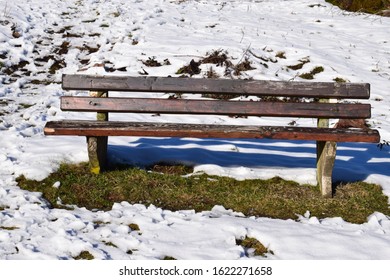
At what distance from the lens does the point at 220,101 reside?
201 inches

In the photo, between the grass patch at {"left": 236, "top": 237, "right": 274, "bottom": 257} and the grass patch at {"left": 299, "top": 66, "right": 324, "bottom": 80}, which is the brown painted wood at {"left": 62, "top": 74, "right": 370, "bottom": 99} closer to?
the grass patch at {"left": 236, "top": 237, "right": 274, "bottom": 257}

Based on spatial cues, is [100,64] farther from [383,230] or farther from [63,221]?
[383,230]

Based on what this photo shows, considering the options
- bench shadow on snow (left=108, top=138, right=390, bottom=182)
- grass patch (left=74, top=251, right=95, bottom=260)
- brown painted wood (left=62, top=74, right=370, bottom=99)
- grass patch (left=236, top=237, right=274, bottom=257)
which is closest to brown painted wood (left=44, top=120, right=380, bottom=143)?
brown painted wood (left=62, top=74, right=370, bottom=99)

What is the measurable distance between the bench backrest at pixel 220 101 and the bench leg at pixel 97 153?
377 millimetres

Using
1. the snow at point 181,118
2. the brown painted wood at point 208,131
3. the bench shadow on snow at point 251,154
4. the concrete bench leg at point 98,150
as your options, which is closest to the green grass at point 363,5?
the snow at point 181,118

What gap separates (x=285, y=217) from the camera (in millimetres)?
4660

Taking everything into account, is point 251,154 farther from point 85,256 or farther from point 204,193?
point 85,256

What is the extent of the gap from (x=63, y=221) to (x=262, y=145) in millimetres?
3554

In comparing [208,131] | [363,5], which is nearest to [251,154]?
[208,131]

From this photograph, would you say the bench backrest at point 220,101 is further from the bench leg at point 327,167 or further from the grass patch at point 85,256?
the grass patch at point 85,256

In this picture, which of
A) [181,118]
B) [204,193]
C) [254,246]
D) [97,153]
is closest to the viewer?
[254,246]

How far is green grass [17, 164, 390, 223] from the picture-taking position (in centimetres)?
480

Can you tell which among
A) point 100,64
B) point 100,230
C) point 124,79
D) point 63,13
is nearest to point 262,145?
point 124,79

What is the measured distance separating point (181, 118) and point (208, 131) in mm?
3014
